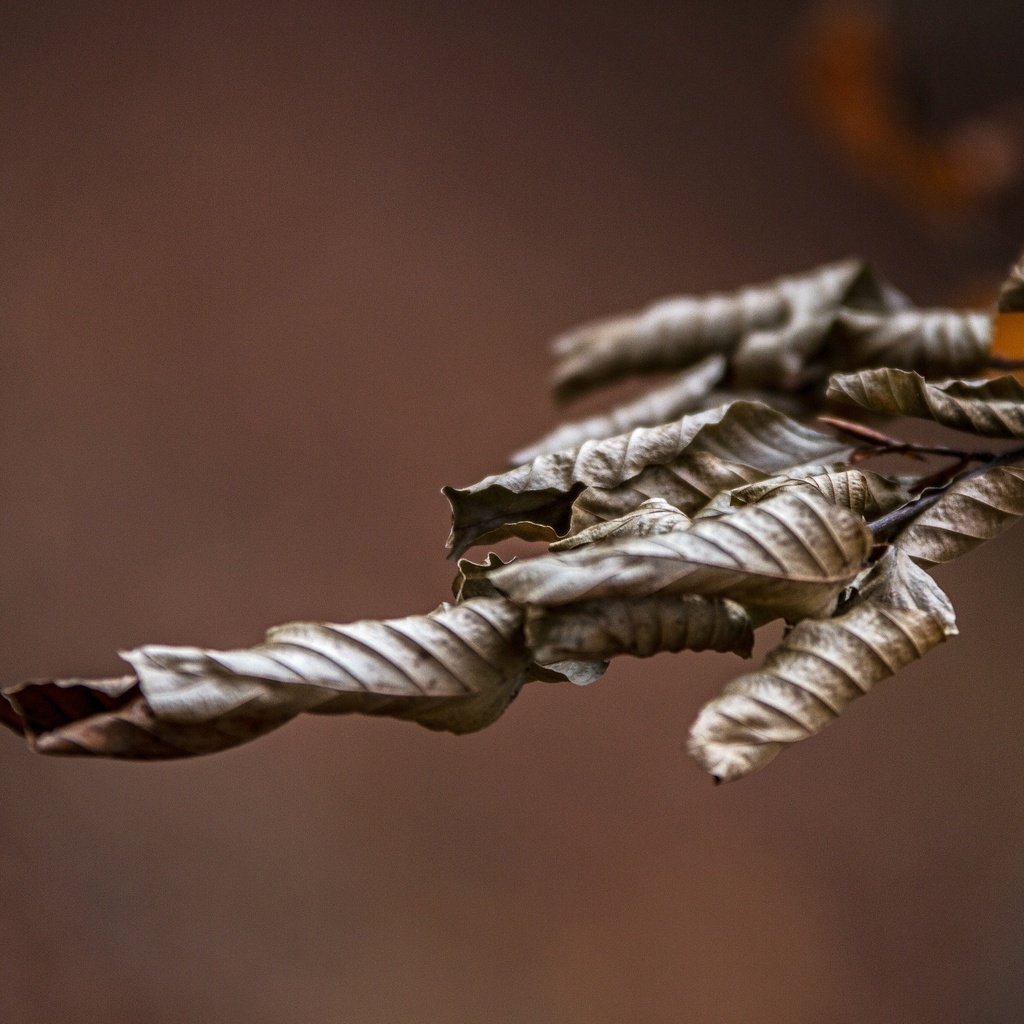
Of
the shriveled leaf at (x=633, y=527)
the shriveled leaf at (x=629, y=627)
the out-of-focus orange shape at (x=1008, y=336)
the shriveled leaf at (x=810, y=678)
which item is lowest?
the shriveled leaf at (x=810, y=678)

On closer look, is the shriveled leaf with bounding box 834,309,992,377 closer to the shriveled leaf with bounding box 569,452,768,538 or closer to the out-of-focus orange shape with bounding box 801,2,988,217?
the shriveled leaf with bounding box 569,452,768,538

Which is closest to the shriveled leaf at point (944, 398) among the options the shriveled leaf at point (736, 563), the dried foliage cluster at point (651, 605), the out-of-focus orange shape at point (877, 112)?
the dried foliage cluster at point (651, 605)

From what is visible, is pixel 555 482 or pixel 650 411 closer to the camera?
pixel 555 482

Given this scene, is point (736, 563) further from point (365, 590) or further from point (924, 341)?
point (365, 590)

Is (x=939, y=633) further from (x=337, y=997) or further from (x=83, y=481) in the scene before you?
(x=83, y=481)

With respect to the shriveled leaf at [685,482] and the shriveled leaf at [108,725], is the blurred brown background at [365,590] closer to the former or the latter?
the shriveled leaf at [685,482]

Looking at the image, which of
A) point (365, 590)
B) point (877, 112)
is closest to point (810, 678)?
point (877, 112)

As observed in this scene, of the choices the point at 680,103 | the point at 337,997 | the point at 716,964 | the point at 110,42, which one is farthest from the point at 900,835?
the point at 110,42
